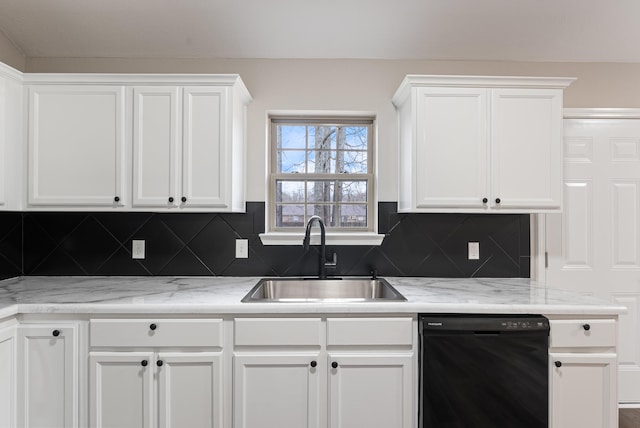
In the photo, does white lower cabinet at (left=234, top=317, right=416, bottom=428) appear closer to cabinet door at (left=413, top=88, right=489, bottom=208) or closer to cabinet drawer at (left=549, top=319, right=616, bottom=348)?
cabinet drawer at (left=549, top=319, right=616, bottom=348)

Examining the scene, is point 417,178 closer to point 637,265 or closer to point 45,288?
point 637,265

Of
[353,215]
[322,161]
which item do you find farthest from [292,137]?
[353,215]

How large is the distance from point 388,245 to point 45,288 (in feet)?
7.02

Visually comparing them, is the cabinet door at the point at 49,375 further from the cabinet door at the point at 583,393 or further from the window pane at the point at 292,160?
the cabinet door at the point at 583,393

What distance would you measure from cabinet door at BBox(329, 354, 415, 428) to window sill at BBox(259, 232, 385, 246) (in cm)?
91

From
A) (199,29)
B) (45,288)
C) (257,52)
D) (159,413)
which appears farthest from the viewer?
(257,52)

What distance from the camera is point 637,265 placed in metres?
2.74

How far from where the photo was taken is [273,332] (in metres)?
1.96

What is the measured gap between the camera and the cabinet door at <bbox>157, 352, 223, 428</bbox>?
193cm

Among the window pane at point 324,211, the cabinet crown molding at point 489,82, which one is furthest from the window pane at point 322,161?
the cabinet crown molding at point 489,82

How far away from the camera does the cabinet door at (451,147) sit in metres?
2.36

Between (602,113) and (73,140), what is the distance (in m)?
3.40

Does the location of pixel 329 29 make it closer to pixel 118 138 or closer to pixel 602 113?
pixel 118 138

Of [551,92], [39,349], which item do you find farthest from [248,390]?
[551,92]
